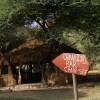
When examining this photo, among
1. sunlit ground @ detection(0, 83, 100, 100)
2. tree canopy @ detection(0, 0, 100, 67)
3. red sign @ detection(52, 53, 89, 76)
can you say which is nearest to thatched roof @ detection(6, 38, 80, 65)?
tree canopy @ detection(0, 0, 100, 67)

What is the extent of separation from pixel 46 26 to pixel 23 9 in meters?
4.96

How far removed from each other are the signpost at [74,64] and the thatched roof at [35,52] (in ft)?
82.8

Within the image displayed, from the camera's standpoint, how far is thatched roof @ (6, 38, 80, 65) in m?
37.3

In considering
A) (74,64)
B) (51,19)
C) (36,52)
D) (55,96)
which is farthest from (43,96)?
(74,64)

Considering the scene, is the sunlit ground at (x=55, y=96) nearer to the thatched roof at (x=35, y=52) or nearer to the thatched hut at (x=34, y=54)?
the thatched hut at (x=34, y=54)

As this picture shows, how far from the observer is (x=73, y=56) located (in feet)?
37.9

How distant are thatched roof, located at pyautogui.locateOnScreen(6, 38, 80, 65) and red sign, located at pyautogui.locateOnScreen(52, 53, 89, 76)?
2524 centimetres

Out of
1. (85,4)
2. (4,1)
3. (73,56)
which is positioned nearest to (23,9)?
(4,1)

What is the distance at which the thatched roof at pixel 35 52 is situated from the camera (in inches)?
1468

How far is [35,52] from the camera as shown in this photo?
125 feet

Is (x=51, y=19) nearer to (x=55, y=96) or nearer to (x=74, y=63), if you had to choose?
(x=55, y=96)

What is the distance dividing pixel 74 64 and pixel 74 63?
0.03 metres

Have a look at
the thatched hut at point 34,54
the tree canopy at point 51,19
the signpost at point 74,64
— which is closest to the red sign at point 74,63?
the signpost at point 74,64

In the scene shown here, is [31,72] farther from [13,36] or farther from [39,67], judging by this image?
[13,36]
